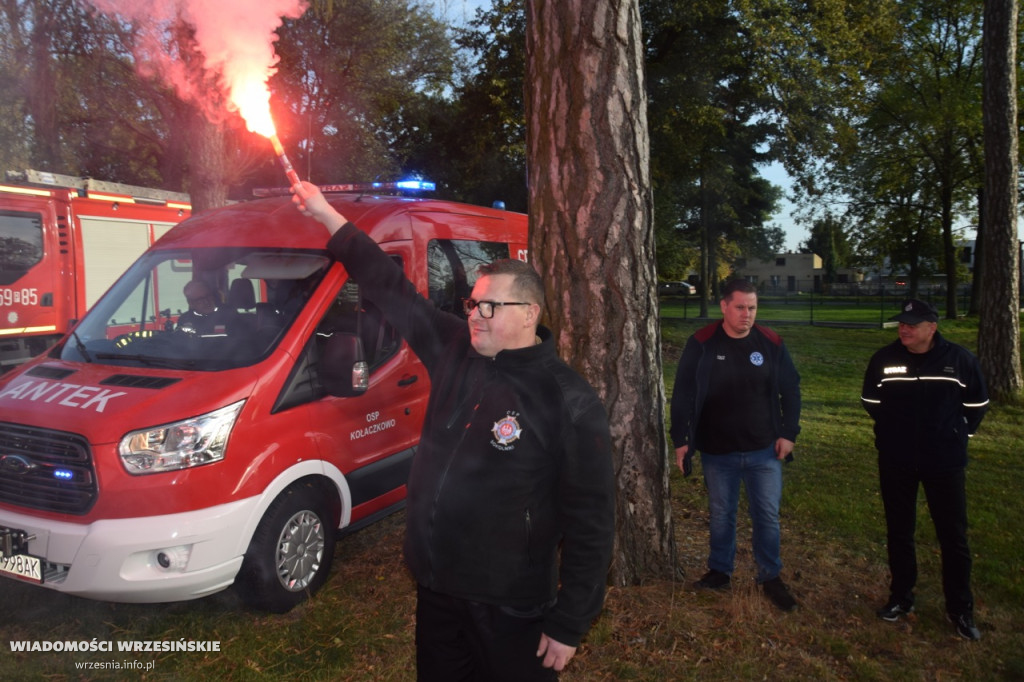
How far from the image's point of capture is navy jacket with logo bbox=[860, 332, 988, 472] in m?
4.54

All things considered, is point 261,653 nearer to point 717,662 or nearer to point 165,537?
point 165,537

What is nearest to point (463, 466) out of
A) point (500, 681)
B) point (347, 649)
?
point (500, 681)

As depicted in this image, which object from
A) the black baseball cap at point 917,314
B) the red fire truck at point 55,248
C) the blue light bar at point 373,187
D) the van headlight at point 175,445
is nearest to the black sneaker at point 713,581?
the black baseball cap at point 917,314

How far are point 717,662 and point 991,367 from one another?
8.98m

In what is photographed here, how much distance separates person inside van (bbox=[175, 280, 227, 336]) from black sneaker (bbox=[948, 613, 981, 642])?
4.71 meters

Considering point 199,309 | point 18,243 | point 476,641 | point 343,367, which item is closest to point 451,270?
point 343,367

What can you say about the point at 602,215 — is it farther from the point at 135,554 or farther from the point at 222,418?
the point at 135,554

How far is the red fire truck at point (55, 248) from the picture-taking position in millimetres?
10562

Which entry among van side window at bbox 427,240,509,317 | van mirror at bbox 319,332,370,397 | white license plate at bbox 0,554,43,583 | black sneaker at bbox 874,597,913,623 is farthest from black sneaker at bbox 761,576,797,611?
white license plate at bbox 0,554,43,583

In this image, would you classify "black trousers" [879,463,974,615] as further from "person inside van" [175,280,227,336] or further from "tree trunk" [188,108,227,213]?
"tree trunk" [188,108,227,213]

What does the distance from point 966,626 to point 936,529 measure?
547mm

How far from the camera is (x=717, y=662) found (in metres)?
3.98

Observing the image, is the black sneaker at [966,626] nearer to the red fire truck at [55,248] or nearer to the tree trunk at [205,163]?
the tree trunk at [205,163]

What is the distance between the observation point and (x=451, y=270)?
20.3ft
